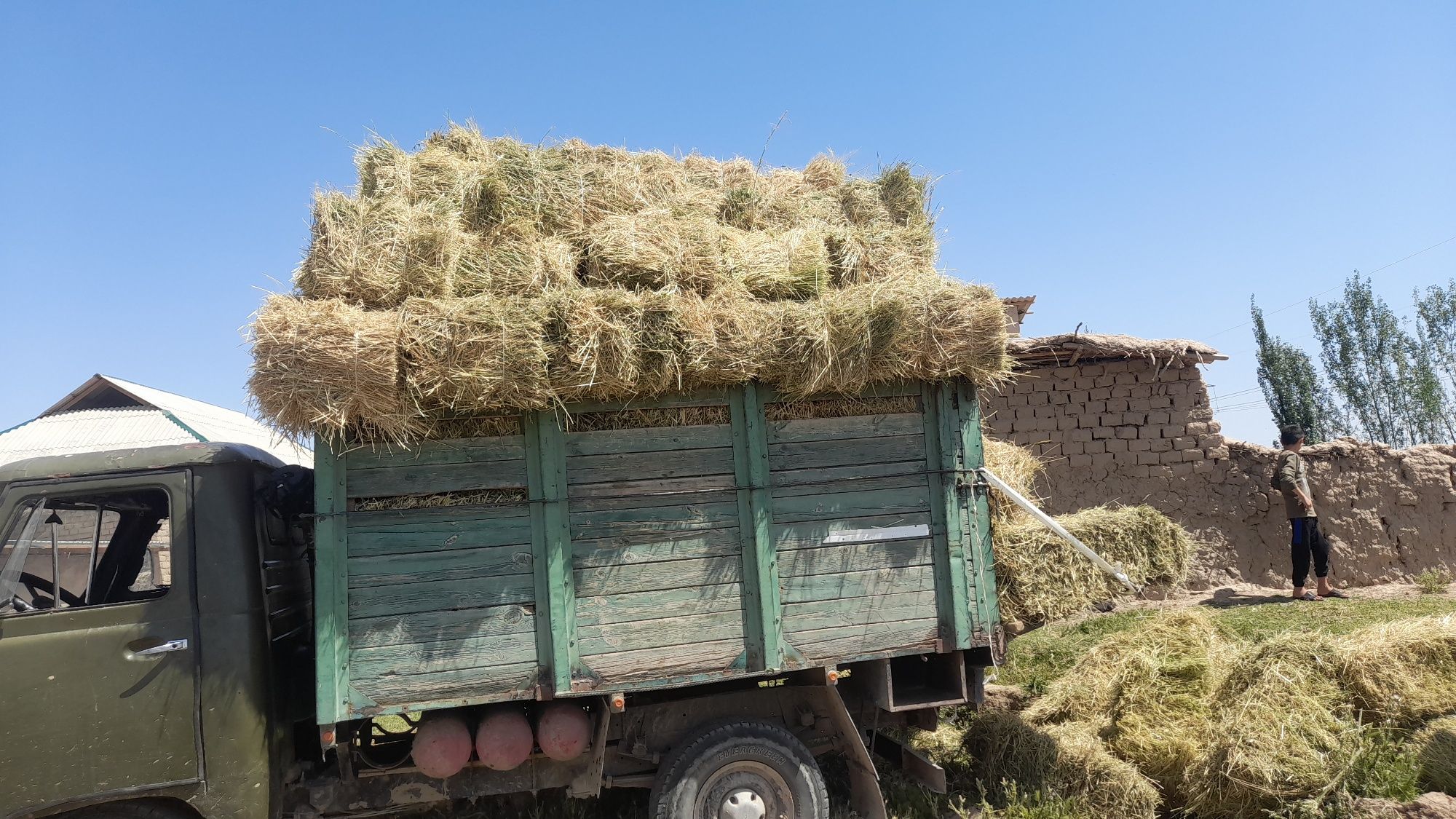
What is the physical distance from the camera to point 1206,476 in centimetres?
972

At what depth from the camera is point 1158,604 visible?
9.15m

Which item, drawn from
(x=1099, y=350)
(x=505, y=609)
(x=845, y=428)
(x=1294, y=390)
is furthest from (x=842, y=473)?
(x=1294, y=390)

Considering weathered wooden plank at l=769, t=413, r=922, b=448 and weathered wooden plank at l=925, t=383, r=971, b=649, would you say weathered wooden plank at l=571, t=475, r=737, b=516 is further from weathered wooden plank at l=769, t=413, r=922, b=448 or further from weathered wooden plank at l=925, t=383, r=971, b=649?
weathered wooden plank at l=925, t=383, r=971, b=649

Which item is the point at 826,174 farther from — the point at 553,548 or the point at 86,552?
the point at 86,552

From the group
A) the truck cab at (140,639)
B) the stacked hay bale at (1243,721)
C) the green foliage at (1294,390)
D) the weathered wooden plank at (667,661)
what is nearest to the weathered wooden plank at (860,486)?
the weathered wooden plank at (667,661)

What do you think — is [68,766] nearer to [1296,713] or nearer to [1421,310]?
[1296,713]

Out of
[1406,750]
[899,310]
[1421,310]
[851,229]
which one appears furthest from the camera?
[1421,310]

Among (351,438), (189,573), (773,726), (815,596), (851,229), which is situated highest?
(851,229)

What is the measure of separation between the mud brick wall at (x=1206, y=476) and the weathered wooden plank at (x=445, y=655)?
276 inches

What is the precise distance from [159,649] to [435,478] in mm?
1317

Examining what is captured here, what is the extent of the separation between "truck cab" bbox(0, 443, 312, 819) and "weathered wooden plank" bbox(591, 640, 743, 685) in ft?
4.97

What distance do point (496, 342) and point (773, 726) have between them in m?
2.28

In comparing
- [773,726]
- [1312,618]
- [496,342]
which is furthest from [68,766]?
[1312,618]

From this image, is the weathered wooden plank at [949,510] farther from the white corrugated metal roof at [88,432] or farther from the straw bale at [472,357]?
the white corrugated metal roof at [88,432]
